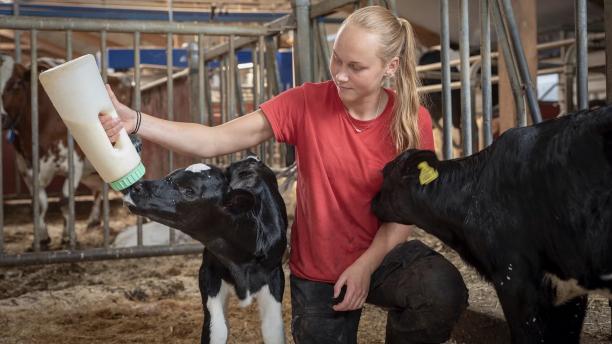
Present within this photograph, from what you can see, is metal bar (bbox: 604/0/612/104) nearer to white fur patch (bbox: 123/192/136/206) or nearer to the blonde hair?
the blonde hair

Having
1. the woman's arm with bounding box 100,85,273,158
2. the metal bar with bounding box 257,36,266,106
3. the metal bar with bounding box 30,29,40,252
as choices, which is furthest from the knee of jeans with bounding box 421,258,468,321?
the metal bar with bounding box 30,29,40,252

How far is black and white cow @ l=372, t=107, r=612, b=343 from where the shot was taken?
1862mm

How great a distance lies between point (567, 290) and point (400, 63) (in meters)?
0.85

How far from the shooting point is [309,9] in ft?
13.3

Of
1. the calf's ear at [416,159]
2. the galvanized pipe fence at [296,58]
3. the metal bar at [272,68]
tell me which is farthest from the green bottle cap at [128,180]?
the metal bar at [272,68]

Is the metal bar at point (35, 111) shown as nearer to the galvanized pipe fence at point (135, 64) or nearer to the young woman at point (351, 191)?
the galvanized pipe fence at point (135, 64)

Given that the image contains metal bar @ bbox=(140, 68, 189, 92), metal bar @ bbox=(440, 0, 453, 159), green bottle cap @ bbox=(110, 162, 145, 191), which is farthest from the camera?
metal bar @ bbox=(140, 68, 189, 92)

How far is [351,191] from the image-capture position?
2.23 m

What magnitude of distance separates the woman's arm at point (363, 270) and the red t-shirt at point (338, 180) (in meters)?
0.09

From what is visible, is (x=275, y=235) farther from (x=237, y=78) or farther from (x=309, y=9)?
(x=237, y=78)

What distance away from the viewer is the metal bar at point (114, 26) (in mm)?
3844

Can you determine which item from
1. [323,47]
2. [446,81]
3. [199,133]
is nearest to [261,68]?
[323,47]

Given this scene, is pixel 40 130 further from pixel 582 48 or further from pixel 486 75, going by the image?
pixel 582 48

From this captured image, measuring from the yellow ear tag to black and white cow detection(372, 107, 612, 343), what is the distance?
90mm
